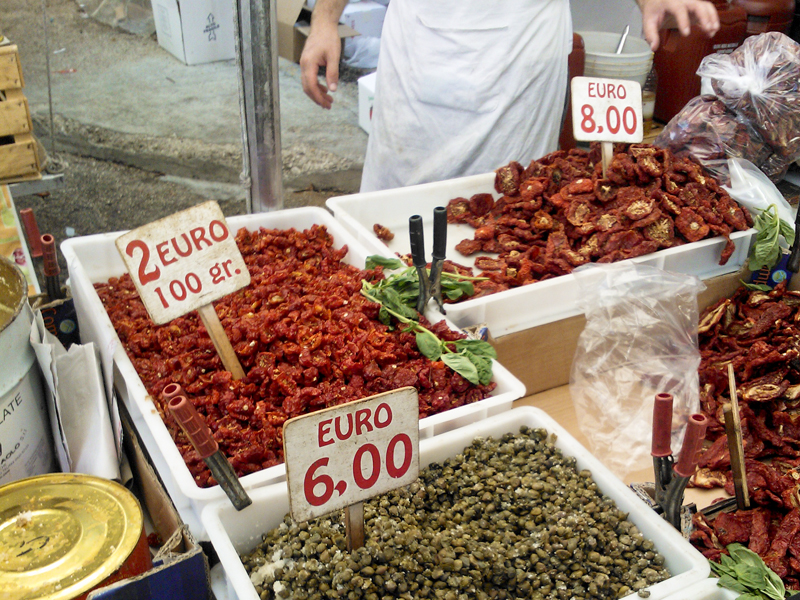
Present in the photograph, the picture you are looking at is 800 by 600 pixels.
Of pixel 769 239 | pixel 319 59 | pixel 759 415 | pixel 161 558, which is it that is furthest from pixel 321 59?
pixel 161 558

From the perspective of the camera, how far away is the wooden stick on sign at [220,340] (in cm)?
148

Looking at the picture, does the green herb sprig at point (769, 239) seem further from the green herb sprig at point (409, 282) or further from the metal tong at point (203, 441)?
the metal tong at point (203, 441)

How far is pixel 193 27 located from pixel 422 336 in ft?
9.91

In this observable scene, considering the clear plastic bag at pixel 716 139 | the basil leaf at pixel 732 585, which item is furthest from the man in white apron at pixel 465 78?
the basil leaf at pixel 732 585

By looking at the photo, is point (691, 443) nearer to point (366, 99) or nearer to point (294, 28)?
point (366, 99)

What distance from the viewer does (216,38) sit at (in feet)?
13.4

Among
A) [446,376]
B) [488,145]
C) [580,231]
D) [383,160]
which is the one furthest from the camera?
[383,160]

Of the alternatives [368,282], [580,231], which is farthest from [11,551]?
[580,231]

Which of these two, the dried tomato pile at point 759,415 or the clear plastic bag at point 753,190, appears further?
the clear plastic bag at point 753,190

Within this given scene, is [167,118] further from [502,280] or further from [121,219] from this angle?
[502,280]

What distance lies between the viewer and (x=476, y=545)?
1.19m

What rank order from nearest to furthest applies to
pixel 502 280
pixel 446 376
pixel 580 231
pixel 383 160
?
pixel 446 376 < pixel 502 280 < pixel 580 231 < pixel 383 160

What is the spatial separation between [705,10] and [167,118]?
3569 millimetres

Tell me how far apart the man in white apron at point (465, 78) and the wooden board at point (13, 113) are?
1.07 m
